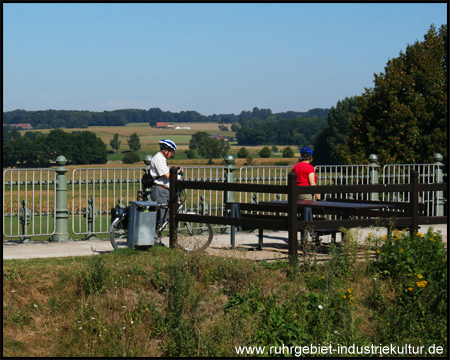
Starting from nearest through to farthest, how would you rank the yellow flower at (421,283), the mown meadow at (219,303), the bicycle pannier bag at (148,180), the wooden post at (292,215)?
1. the mown meadow at (219,303)
2. the yellow flower at (421,283)
3. the wooden post at (292,215)
4. the bicycle pannier bag at (148,180)

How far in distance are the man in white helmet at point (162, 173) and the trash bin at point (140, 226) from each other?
24.7 inches

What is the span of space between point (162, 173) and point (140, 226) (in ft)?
3.77

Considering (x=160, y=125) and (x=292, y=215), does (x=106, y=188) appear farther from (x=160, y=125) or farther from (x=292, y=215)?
(x=160, y=125)

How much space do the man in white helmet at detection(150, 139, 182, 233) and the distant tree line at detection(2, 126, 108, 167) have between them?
69.5 m

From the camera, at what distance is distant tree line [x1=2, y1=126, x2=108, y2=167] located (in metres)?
82.6

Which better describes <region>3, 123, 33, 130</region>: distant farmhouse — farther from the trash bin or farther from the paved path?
the trash bin

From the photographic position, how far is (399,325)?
9.22m

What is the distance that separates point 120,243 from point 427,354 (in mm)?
6156

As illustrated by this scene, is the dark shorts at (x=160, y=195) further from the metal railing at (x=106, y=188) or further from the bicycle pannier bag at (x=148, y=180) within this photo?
the metal railing at (x=106, y=188)

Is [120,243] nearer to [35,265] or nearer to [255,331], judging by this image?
[35,265]

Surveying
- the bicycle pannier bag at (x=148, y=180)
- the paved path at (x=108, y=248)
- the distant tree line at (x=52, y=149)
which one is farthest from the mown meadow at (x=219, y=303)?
the distant tree line at (x=52, y=149)

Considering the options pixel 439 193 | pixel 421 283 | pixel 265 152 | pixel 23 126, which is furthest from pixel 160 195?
pixel 23 126

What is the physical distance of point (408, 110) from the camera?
34.8 m

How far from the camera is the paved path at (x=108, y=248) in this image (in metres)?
11.3
